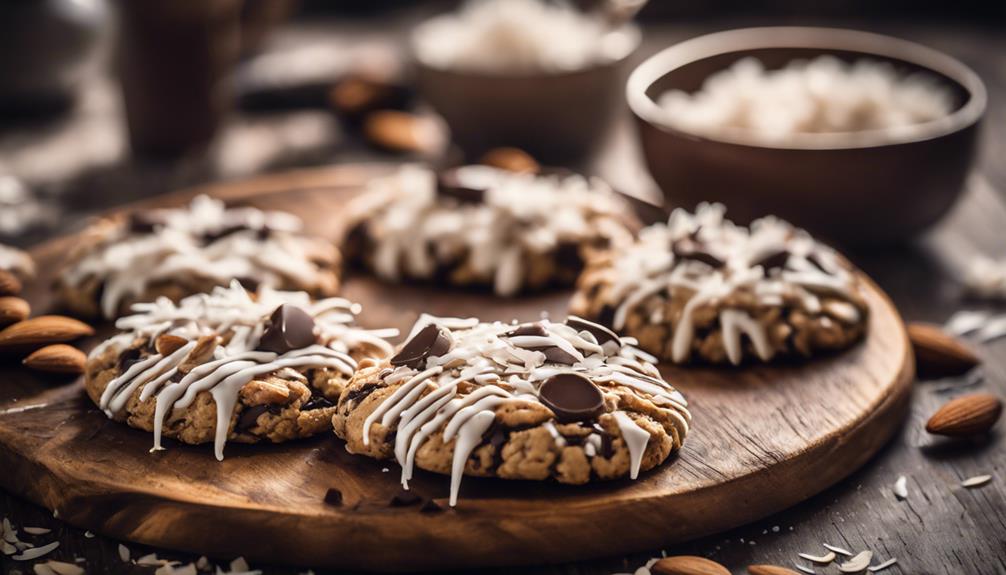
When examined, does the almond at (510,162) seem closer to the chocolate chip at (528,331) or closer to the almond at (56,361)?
the chocolate chip at (528,331)

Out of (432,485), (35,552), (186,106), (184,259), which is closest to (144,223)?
(184,259)

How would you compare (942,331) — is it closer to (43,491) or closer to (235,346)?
(235,346)

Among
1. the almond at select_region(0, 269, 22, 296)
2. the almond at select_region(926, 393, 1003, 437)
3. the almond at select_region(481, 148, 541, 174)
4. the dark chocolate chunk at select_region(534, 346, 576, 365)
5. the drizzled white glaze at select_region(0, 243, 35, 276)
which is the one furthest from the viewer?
the almond at select_region(481, 148, 541, 174)

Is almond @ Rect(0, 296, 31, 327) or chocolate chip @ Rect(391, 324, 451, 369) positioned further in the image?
almond @ Rect(0, 296, 31, 327)

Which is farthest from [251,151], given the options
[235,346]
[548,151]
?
[235,346]

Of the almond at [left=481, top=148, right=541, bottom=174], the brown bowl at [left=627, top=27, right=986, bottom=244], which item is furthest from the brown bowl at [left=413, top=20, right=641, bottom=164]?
the brown bowl at [left=627, top=27, right=986, bottom=244]

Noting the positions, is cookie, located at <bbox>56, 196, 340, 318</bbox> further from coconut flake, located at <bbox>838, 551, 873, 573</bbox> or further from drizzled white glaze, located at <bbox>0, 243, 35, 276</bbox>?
coconut flake, located at <bbox>838, 551, 873, 573</bbox>
